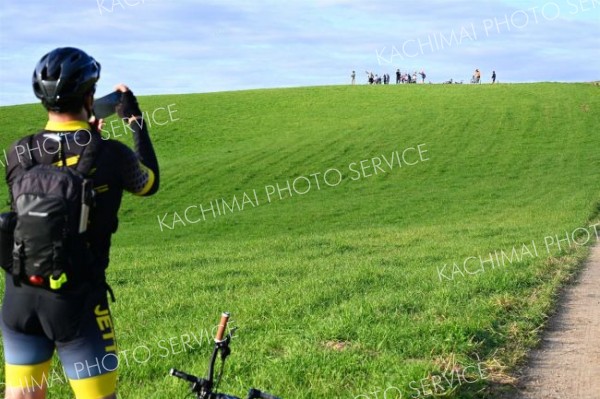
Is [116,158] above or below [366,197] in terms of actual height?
above

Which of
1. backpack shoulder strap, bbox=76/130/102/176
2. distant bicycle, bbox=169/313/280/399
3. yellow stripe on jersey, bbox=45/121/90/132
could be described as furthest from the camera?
yellow stripe on jersey, bbox=45/121/90/132

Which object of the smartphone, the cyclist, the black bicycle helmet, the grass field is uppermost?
the black bicycle helmet

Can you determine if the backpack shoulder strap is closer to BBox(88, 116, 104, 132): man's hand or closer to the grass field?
BBox(88, 116, 104, 132): man's hand

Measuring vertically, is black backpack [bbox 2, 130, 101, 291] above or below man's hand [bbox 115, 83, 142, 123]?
below

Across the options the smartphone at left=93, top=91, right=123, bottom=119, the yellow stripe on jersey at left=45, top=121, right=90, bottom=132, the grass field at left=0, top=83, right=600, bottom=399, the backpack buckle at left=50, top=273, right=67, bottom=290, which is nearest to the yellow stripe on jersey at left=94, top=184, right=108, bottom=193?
the yellow stripe on jersey at left=45, top=121, right=90, bottom=132

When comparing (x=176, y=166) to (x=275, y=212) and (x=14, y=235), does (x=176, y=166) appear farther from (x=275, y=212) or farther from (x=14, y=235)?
(x=14, y=235)

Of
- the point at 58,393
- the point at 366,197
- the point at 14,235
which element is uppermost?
the point at 14,235

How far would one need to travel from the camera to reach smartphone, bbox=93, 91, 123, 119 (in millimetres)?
3996

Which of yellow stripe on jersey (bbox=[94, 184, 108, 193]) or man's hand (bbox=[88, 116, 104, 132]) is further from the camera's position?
man's hand (bbox=[88, 116, 104, 132])

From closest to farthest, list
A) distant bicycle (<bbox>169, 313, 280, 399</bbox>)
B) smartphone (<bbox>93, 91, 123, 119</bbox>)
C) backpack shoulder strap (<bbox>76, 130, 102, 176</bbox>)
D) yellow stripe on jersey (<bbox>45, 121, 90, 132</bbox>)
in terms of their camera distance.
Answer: distant bicycle (<bbox>169, 313, 280, 399</bbox>) < backpack shoulder strap (<bbox>76, 130, 102, 176</bbox>) < yellow stripe on jersey (<bbox>45, 121, 90, 132</bbox>) < smartphone (<bbox>93, 91, 123, 119</bbox>)

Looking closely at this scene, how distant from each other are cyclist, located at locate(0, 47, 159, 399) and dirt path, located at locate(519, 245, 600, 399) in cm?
372

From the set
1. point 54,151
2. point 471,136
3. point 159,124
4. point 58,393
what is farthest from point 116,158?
point 159,124

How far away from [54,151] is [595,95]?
68.7m

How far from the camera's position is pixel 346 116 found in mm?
61156
